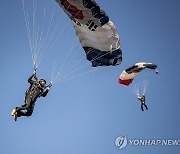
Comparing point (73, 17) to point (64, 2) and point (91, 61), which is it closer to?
point (64, 2)

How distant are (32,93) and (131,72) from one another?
6600mm

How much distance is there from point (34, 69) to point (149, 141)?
11.3 meters

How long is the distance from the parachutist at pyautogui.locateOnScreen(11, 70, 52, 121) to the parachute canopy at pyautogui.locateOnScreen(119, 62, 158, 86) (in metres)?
5.61

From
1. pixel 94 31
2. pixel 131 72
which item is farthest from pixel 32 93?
pixel 131 72

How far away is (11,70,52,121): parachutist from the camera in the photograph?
12.9 meters

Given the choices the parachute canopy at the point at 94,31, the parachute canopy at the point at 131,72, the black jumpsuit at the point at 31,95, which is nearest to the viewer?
the parachute canopy at the point at 94,31

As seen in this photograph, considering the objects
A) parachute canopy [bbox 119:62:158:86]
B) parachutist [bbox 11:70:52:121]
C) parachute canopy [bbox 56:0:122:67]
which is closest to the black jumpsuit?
parachutist [bbox 11:70:52:121]

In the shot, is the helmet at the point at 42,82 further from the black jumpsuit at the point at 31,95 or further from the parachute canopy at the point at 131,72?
the parachute canopy at the point at 131,72

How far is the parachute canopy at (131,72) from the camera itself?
55.2 feet

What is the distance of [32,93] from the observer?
1294 cm

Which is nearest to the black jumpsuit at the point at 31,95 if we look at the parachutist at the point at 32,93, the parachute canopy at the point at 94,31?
the parachutist at the point at 32,93

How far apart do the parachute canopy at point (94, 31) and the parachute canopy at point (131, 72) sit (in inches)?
106

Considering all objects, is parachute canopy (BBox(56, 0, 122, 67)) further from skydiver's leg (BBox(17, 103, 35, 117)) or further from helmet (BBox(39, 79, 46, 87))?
skydiver's leg (BBox(17, 103, 35, 117))

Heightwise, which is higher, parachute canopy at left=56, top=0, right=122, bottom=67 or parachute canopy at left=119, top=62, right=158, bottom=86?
parachute canopy at left=119, top=62, right=158, bottom=86
